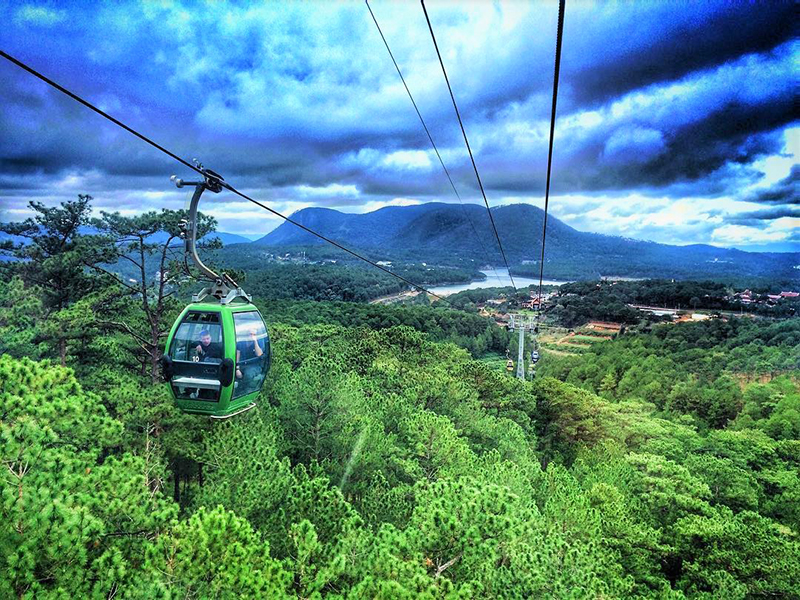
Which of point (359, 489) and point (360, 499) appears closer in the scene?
point (360, 499)

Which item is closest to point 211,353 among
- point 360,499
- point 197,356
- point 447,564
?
point 197,356

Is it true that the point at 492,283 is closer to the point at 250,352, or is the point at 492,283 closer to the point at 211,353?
the point at 250,352

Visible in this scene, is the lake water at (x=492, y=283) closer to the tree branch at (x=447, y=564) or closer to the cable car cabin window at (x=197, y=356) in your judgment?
the tree branch at (x=447, y=564)

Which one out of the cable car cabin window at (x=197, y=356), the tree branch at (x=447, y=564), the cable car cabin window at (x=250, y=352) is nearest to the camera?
the cable car cabin window at (x=197, y=356)

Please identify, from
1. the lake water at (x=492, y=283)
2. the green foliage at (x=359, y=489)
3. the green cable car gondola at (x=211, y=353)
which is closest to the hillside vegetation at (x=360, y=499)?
the green foliage at (x=359, y=489)

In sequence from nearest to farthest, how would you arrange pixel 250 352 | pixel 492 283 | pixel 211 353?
1. pixel 211 353
2. pixel 250 352
3. pixel 492 283

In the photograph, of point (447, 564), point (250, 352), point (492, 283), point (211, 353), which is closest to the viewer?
point (211, 353)

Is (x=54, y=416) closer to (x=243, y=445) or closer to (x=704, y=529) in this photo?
(x=243, y=445)
